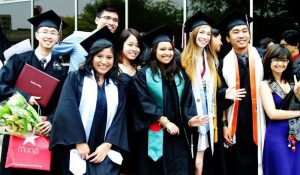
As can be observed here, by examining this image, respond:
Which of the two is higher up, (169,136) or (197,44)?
(197,44)

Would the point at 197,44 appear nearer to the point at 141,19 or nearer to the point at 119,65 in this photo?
the point at 119,65

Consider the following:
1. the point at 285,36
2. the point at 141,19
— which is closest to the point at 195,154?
the point at 285,36

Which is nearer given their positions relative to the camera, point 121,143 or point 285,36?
point 121,143

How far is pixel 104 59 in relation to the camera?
3.77 meters

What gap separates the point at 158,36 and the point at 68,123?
1.24 metres

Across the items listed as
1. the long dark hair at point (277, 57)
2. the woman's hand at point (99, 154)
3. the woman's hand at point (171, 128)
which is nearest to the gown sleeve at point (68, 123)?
the woman's hand at point (99, 154)

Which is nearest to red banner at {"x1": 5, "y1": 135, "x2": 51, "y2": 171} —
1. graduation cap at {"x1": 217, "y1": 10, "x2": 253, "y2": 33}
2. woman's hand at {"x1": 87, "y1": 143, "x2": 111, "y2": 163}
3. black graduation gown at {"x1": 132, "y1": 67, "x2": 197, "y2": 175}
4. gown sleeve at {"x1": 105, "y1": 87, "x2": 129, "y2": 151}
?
woman's hand at {"x1": 87, "y1": 143, "x2": 111, "y2": 163}

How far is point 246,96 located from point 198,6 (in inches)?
178

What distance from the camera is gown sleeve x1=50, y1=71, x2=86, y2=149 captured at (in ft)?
11.8

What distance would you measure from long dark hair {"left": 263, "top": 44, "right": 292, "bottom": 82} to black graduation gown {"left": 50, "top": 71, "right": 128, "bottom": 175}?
146 centimetres

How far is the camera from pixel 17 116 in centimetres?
369

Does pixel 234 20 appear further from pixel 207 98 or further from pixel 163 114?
pixel 163 114

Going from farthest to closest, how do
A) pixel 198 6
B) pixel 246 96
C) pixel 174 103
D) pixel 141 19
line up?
pixel 141 19
pixel 198 6
pixel 246 96
pixel 174 103

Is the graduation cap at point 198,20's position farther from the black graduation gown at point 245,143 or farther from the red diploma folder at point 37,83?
the red diploma folder at point 37,83
